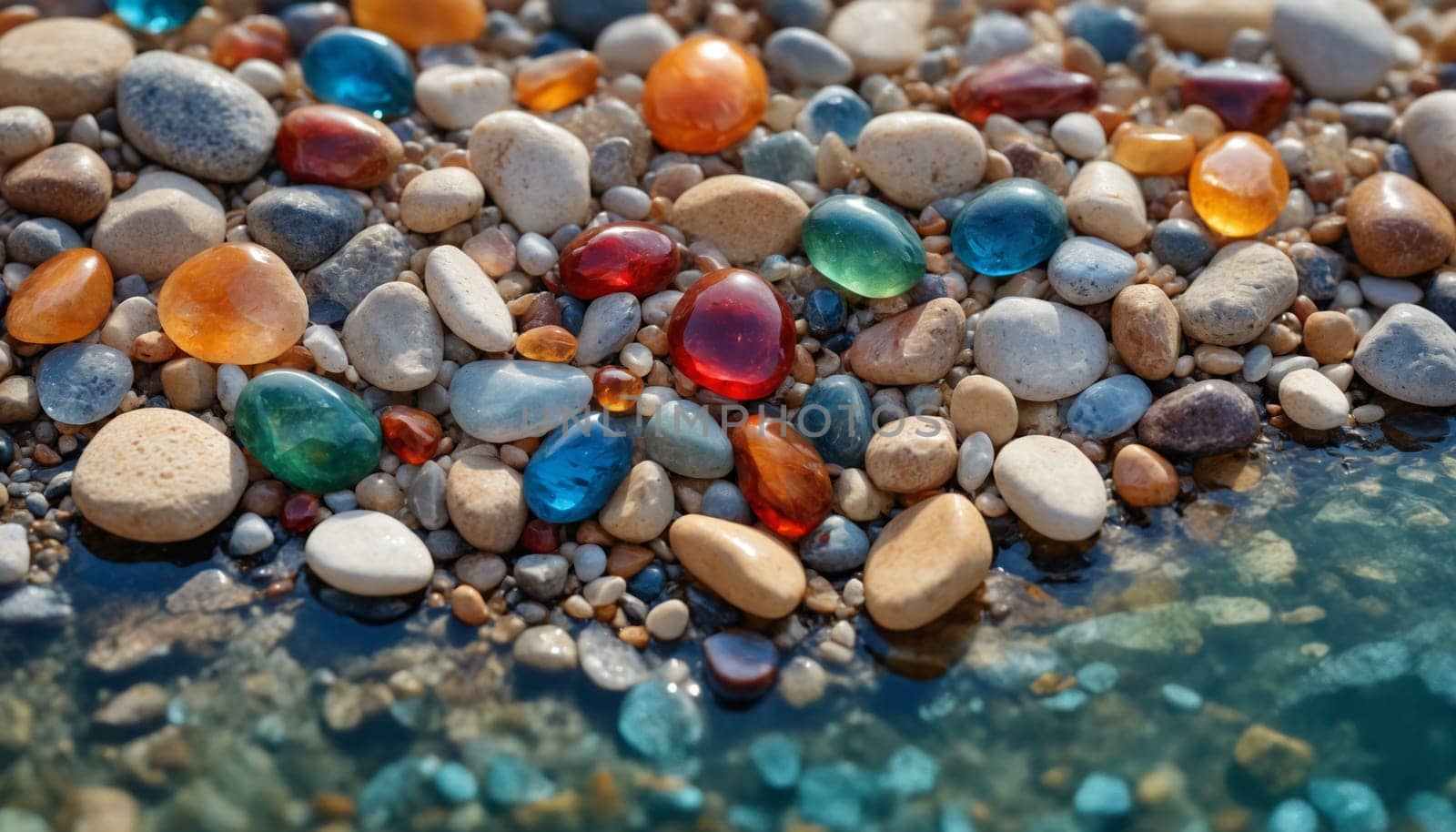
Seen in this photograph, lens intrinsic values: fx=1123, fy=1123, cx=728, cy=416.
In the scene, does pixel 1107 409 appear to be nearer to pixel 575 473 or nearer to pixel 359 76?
pixel 575 473

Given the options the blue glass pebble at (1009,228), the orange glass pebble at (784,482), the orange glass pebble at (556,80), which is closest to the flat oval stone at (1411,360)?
the blue glass pebble at (1009,228)

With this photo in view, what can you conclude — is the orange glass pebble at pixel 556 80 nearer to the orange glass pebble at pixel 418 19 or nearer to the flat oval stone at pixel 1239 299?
the orange glass pebble at pixel 418 19

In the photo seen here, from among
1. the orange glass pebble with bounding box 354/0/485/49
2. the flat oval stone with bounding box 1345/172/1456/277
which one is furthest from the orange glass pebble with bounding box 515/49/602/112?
the flat oval stone with bounding box 1345/172/1456/277

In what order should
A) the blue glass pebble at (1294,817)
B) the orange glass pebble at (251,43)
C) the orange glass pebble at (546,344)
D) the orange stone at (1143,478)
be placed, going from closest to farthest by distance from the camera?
the blue glass pebble at (1294,817) → the orange stone at (1143,478) → the orange glass pebble at (546,344) → the orange glass pebble at (251,43)

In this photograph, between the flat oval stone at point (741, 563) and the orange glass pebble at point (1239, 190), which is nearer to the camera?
the flat oval stone at point (741, 563)

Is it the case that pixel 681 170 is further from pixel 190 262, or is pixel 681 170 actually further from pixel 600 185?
pixel 190 262

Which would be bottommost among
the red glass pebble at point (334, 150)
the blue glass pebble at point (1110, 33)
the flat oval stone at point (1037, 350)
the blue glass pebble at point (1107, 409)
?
the blue glass pebble at point (1107, 409)

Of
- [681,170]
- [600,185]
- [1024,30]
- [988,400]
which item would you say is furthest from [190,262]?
[1024,30]
